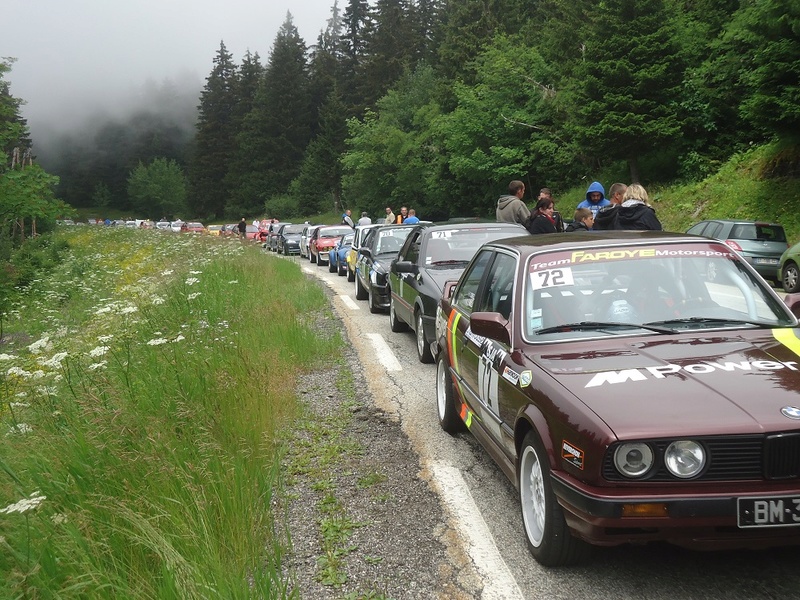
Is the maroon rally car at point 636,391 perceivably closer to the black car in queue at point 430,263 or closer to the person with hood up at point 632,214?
the person with hood up at point 632,214

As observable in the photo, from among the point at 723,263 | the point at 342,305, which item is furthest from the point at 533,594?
the point at 342,305

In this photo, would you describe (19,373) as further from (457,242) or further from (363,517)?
(457,242)

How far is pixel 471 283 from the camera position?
6227 mm

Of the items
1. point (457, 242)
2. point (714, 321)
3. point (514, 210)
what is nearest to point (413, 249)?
point (457, 242)

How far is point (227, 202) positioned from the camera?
96375mm

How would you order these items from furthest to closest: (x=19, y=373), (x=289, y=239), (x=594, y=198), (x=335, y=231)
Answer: (x=289, y=239) → (x=335, y=231) → (x=594, y=198) → (x=19, y=373)

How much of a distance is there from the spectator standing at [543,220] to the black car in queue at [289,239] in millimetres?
28785

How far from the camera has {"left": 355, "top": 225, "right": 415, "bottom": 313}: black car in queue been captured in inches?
537

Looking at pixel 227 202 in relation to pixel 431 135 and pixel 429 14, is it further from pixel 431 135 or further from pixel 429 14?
pixel 431 135

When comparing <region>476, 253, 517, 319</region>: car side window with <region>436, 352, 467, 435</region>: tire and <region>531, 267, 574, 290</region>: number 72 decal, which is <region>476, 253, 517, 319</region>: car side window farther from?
<region>436, 352, 467, 435</region>: tire

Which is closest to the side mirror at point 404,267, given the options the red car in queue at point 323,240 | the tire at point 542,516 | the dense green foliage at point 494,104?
the tire at point 542,516

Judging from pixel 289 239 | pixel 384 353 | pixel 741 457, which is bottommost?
pixel 289 239

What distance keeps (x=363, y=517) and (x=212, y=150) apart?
335 ft

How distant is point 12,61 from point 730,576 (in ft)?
94.1
